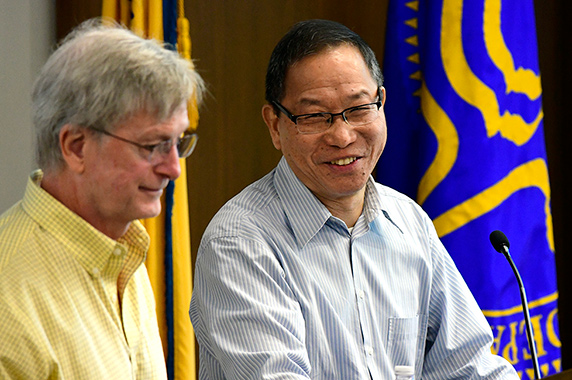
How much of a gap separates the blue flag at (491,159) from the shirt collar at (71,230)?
1.67m

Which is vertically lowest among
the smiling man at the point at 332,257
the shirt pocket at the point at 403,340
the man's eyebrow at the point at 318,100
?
the shirt pocket at the point at 403,340

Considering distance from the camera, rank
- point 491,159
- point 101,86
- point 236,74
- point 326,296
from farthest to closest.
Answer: point 236,74, point 491,159, point 326,296, point 101,86

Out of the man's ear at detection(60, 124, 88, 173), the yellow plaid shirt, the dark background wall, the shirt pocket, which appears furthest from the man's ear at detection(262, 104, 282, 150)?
the dark background wall

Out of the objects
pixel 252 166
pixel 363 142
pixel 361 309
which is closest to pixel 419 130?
pixel 252 166

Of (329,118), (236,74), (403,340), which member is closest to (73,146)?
(329,118)

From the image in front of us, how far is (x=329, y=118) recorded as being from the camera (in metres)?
1.80

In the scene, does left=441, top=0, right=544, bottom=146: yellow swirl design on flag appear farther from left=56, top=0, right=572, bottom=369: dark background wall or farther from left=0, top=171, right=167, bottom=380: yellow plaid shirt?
left=0, top=171, right=167, bottom=380: yellow plaid shirt

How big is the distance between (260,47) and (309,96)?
120cm

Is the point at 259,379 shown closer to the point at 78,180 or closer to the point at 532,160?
the point at 78,180

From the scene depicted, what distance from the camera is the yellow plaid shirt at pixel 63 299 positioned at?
108cm

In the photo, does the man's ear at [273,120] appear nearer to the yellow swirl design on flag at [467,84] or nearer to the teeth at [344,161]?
the teeth at [344,161]

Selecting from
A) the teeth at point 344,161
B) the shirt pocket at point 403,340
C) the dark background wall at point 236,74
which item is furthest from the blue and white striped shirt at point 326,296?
the dark background wall at point 236,74

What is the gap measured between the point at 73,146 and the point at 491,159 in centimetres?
182

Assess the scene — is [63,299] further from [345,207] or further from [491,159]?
[491,159]
